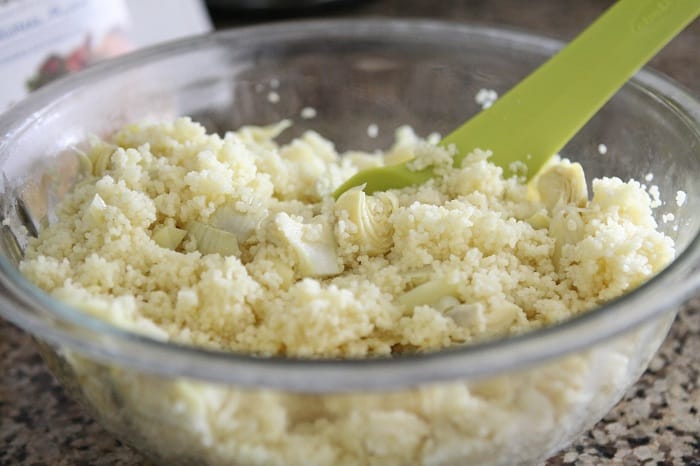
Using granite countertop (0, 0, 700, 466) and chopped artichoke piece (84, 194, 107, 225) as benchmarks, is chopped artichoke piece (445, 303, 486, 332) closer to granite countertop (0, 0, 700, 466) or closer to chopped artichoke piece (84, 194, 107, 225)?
granite countertop (0, 0, 700, 466)

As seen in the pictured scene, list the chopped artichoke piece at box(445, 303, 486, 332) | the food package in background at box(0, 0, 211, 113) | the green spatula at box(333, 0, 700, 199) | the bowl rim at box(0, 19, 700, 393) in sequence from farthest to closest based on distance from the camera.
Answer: the food package in background at box(0, 0, 211, 113), the green spatula at box(333, 0, 700, 199), the chopped artichoke piece at box(445, 303, 486, 332), the bowl rim at box(0, 19, 700, 393)

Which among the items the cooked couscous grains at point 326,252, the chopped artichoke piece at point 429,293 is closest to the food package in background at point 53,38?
the cooked couscous grains at point 326,252

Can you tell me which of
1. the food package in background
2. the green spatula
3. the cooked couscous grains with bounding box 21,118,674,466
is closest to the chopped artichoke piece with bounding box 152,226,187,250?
the cooked couscous grains with bounding box 21,118,674,466

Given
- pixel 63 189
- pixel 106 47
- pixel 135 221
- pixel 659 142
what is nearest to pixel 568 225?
pixel 659 142

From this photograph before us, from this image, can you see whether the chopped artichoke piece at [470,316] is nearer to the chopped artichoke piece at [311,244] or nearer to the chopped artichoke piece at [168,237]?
the chopped artichoke piece at [311,244]

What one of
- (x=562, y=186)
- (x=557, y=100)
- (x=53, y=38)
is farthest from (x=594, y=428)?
(x=53, y=38)

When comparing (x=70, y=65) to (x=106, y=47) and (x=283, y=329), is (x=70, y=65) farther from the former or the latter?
(x=283, y=329)

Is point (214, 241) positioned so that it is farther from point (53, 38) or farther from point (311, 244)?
point (53, 38)
